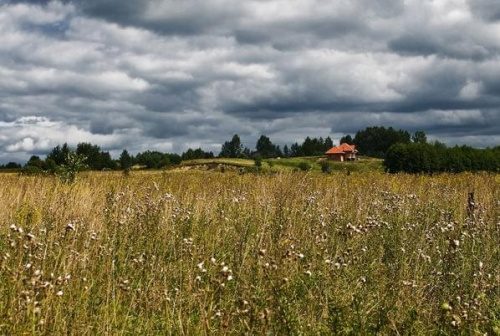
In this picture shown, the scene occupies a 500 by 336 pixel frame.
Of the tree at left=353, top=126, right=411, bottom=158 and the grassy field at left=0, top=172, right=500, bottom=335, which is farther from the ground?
the tree at left=353, top=126, right=411, bottom=158

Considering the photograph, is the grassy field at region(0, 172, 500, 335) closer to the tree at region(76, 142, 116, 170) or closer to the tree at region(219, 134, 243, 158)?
the tree at region(76, 142, 116, 170)

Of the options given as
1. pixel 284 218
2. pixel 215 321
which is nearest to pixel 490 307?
pixel 215 321

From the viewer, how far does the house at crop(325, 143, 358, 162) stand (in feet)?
436

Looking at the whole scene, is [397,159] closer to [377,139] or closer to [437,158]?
[437,158]

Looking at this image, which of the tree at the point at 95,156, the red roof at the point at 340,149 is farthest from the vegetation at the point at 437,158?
the red roof at the point at 340,149

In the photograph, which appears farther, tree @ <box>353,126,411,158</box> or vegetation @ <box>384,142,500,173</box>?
tree @ <box>353,126,411,158</box>

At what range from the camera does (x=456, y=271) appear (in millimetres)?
6355

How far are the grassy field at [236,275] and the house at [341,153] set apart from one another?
123796 mm

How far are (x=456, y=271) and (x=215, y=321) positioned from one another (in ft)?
11.4

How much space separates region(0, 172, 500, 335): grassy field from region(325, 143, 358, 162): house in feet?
406

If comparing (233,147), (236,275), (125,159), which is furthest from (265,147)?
(236,275)

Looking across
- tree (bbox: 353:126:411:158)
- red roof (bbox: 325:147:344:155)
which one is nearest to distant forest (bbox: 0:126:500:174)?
red roof (bbox: 325:147:344:155)

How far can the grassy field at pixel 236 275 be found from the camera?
13.0 ft

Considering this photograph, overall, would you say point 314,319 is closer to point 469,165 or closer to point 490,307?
point 490,307
